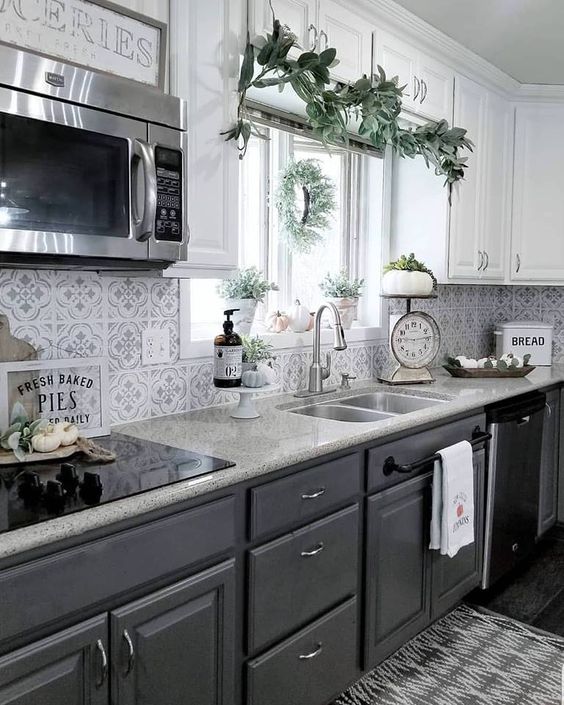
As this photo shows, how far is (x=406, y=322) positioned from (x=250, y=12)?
1.57m

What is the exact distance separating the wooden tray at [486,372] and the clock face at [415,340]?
8.9 inches

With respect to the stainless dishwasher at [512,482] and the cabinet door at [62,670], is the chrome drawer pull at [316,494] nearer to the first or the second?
the cabinet door at [62,670]

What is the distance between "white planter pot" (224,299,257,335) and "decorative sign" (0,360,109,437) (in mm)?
782

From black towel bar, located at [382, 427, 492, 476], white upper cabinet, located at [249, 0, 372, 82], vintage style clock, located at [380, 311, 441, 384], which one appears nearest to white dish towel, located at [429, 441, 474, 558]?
black towel bar, located at [382, 427, 492, 476]

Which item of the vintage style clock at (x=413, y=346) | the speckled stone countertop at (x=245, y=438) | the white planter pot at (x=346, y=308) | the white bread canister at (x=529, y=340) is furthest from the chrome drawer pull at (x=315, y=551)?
the white bread canister at (x=529, y=340)

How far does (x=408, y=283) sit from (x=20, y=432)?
2.02 metres

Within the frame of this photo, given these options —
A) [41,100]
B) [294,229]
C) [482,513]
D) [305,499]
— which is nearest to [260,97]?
[294,229]

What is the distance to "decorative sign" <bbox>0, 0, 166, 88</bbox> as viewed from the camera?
1.45 metres

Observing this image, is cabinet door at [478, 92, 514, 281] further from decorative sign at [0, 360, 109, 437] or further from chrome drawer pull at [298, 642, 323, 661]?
decorative sign at [0, 360, 109, 437]

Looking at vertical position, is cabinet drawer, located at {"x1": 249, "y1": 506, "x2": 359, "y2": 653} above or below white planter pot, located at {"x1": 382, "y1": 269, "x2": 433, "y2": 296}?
below

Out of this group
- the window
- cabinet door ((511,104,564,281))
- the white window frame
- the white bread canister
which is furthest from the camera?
the white bread canister

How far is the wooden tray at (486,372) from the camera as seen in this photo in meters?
3.35

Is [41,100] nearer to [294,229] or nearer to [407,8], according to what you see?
[294,229]

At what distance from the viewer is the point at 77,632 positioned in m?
1.28
